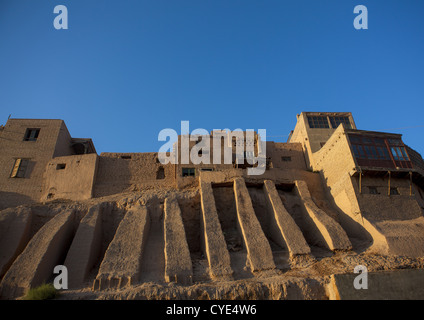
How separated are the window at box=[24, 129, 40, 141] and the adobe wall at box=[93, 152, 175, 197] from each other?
5.26m

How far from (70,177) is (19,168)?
3.75 meters

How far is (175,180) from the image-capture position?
21.2m

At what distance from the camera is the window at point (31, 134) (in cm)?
2286

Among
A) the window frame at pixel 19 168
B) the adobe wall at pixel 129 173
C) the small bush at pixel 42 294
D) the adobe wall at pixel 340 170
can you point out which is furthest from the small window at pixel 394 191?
the window frame at pixel 19 168

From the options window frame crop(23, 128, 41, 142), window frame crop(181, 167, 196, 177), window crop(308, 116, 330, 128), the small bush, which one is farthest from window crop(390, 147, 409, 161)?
window frame crop(23, 128, 41, 142)

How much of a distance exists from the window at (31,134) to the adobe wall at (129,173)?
5.26m

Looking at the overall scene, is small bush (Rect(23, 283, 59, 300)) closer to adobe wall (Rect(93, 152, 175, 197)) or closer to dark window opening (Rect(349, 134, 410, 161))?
adobe wall (Rect(93, 152, 175, 197))

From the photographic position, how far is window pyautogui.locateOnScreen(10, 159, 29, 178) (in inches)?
822

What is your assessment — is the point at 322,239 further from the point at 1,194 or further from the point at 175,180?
the point at 1,194

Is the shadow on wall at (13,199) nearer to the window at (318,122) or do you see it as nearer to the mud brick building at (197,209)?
the mud brick building at (197,209)

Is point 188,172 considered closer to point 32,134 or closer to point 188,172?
point 188,172
